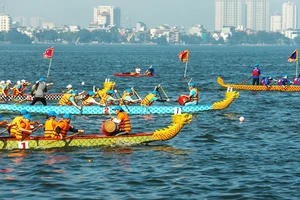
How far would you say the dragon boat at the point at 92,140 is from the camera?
31641mm

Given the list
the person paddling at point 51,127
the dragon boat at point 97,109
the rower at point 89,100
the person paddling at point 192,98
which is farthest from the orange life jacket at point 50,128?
the person paddling at point 192,98

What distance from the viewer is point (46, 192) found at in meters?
25.5

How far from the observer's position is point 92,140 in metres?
32.4

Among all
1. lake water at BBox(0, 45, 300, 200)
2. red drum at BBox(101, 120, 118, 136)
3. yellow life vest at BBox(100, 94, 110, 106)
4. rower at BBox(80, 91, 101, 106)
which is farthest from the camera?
rower at BBox(80, 91, 101, 106)

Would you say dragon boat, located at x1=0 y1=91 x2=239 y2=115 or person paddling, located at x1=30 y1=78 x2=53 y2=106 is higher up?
person paddling, located at x1=30 y1=78 x2=53 y2=106

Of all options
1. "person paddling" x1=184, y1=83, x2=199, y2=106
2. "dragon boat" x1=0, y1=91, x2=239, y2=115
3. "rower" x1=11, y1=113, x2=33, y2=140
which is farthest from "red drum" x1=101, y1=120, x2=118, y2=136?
"person paddling" x1=184, y1=83, x2=199, y2=106

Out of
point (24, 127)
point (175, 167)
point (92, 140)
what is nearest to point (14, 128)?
point (24, 127)

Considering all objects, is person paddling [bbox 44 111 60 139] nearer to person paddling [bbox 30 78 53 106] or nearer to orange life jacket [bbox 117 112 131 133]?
orange life jacket [bbox 117 112 131 133]

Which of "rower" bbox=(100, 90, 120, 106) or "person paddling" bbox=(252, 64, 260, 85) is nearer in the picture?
"rower" bbox=(100, 90, 120, 106)

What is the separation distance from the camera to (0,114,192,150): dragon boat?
3164cm

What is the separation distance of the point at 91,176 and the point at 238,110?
76.3ft

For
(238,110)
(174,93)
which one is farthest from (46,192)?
(174,93)

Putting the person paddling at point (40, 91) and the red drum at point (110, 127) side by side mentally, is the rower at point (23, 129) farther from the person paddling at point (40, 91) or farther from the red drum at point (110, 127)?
the person paddling at point (40, 91)

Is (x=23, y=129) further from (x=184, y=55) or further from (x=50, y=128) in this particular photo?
(x=184, y=55)
